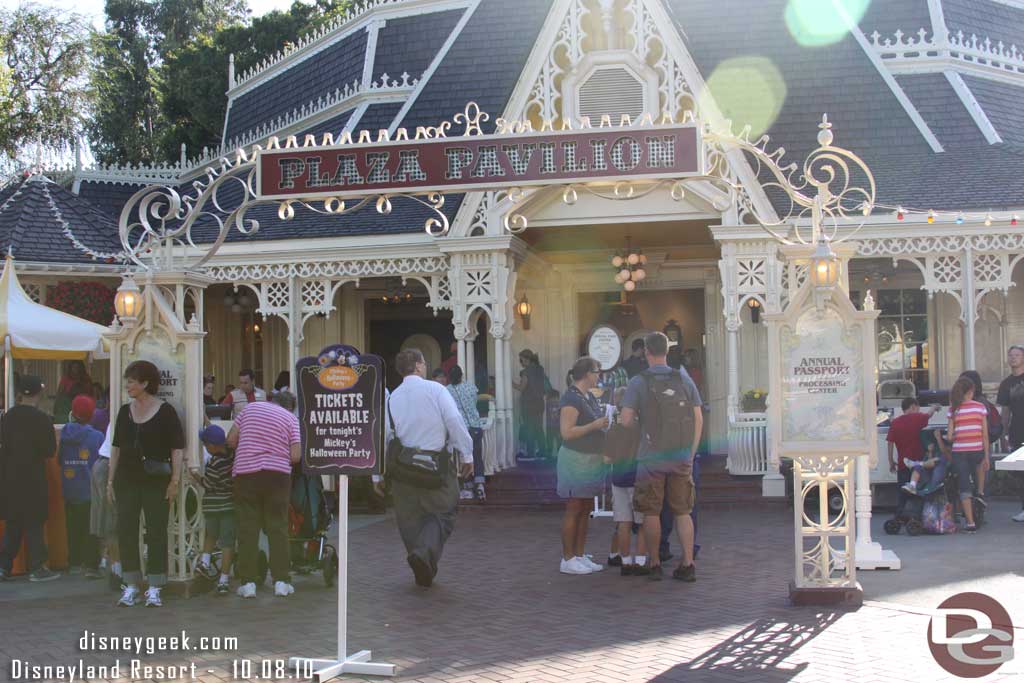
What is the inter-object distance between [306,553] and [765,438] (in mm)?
6833

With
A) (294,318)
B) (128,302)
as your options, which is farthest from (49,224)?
(128,302)

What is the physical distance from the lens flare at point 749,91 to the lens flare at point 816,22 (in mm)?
857

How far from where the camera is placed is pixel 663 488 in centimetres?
880

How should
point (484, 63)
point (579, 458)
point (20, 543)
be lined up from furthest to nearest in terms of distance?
point (484, 63) → point (20, 543) → point (579, 458)

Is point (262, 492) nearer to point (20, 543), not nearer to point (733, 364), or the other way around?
point (20, 543)

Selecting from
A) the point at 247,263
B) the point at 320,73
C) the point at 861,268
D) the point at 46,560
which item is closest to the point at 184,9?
the point at 320,73

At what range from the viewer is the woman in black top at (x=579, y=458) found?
30.0ft

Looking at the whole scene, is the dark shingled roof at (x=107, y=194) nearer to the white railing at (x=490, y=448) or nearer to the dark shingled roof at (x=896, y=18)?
the white railing at (x=490, y=448)

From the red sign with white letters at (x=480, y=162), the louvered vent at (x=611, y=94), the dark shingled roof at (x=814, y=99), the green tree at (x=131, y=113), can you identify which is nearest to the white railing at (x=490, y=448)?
the dark shingled roof at (x=814, y=99)

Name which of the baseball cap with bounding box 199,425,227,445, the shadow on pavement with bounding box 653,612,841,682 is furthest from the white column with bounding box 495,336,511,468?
the shadow on pavement with bounding box 653,612,841,682

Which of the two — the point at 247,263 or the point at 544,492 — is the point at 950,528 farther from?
the point at 247,263

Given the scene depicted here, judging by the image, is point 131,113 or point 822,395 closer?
point 822,395

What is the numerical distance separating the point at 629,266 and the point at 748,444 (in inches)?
146

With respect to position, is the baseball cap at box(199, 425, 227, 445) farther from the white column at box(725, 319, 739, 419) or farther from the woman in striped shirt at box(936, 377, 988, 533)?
the white column at box(725, 319, 739, 419)
